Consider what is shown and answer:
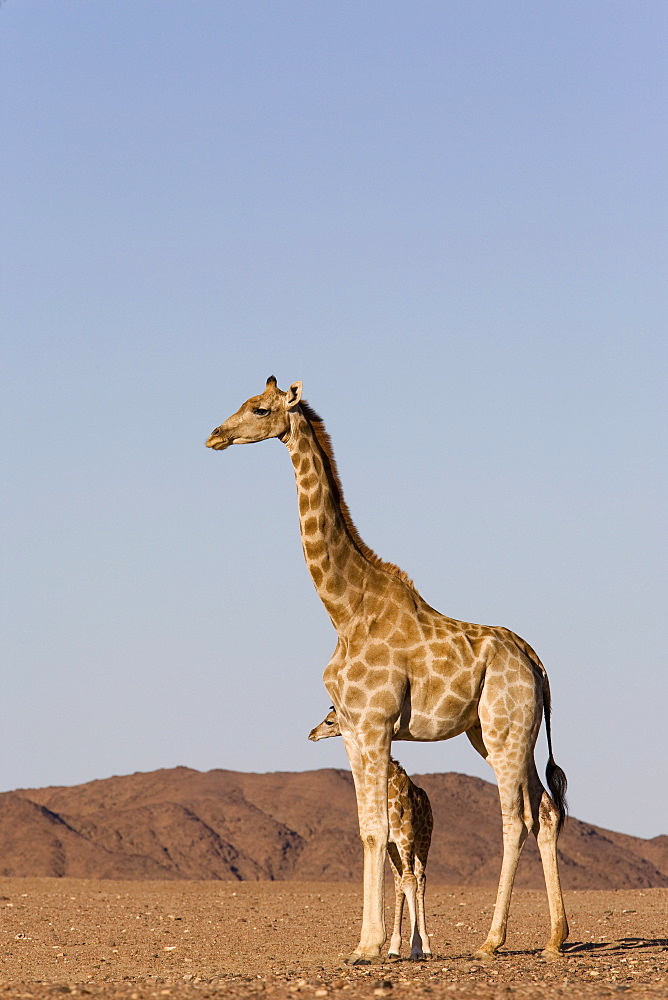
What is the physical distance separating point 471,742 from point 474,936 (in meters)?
7.27

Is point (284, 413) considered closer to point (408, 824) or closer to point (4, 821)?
point (408, 824)

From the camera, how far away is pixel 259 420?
15312mm

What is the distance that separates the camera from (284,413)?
15.4 metres

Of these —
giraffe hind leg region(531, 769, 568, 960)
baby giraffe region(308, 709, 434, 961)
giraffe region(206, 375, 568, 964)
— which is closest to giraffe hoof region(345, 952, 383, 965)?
giraffe region(206, 375, 568, 964)

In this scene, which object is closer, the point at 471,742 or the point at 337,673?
the point at 337,673

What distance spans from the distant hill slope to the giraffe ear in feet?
101

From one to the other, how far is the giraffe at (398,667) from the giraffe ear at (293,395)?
0.04 feet

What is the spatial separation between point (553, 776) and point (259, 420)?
19.2 feet

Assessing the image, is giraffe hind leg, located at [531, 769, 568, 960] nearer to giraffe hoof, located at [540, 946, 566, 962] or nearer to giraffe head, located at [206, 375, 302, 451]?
giraffe hoof, located at [540, 946, 566, 962]

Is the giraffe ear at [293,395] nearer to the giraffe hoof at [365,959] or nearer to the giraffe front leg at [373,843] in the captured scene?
the giraffe front leg at [373,843]

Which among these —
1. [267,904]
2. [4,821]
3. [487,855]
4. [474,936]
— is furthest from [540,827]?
[4,821]

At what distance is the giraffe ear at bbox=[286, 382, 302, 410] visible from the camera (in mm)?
15320

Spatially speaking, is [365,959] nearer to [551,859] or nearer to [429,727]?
[429,727]

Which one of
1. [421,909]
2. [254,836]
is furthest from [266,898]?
[254,836]
